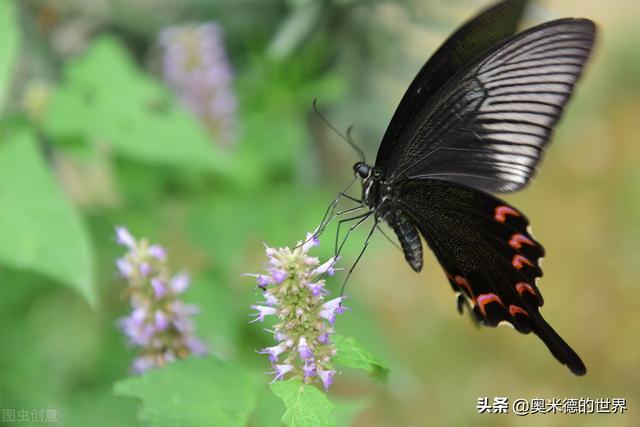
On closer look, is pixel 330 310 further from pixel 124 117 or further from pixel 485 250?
pixel 124 117

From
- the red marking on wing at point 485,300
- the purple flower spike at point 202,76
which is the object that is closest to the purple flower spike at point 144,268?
the red marking on wing at point 485,300

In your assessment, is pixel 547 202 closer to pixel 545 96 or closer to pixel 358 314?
pixel 358 314

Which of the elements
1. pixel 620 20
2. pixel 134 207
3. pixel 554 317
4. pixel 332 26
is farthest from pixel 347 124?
pixel 620 20

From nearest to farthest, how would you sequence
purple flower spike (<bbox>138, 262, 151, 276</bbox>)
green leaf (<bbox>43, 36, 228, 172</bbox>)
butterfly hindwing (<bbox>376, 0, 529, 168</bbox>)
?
purple flower spike (<bbox>138, 262, 151, 276</bbox>) → butterfly hindwing (<bbox>376, 0, 529, 168</bbox>) → green leaf (<bbox>43, 36, 228, 172</bbox>)

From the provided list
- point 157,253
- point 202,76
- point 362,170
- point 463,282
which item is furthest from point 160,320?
point 202,76

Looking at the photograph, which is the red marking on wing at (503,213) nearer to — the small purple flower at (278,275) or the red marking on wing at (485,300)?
the red marking on wing at (485,300)

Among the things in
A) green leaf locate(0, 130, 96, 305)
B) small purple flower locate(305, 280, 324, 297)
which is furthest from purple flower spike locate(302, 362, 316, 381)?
green leaf locate(0, 130, 96, 305)

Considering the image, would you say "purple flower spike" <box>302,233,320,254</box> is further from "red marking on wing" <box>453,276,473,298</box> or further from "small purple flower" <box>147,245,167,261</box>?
"red marking on wing" <box>453,276,473,298</box>
